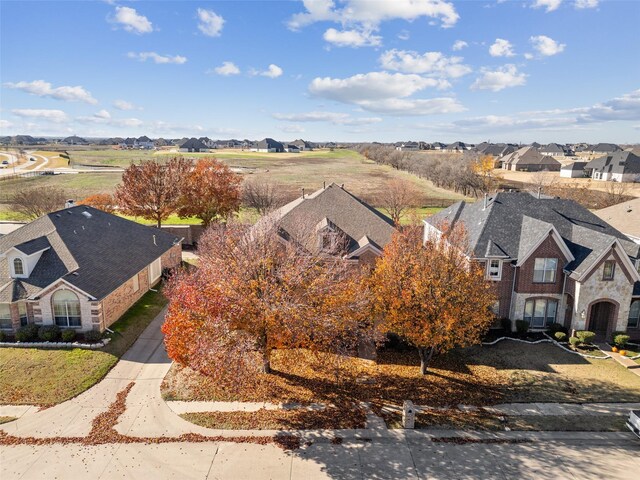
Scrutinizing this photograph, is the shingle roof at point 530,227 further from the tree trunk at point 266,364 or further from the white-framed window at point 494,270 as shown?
the tree trunk at point 266,364

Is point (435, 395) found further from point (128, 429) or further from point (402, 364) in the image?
point (128, 429)

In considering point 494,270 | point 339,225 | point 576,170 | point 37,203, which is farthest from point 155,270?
point 576,170

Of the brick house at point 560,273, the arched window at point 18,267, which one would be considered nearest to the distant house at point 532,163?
the brick house at point 560,273

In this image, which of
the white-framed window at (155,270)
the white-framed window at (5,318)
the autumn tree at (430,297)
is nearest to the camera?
the autumn tree at (430,297)

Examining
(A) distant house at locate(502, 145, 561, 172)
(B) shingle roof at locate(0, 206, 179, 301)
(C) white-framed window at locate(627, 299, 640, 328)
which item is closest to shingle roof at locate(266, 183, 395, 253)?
(B) shingle roof at locate(0, 206, 179, 301)

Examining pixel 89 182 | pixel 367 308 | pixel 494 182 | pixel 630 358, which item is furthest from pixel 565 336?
pixel 89 182

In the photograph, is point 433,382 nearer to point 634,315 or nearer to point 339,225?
point 339,225
